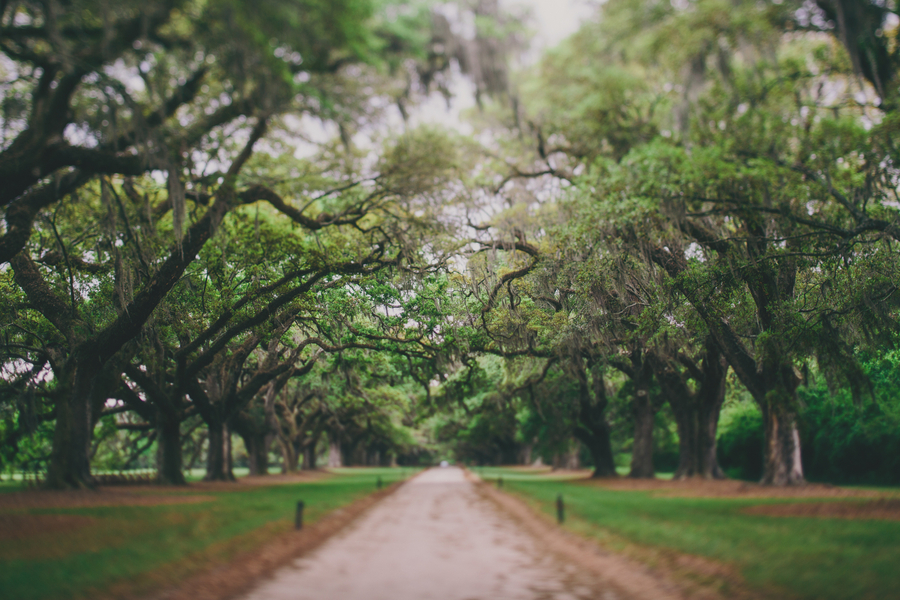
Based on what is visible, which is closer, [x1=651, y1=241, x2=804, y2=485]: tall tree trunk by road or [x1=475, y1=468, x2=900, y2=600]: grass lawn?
[x1=475, y1=468, x2=900, y2=600]: grass lawn

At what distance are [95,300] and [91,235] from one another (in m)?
2.91

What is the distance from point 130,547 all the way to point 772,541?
8473 mm

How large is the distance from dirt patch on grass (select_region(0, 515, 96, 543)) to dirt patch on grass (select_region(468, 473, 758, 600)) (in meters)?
7.32

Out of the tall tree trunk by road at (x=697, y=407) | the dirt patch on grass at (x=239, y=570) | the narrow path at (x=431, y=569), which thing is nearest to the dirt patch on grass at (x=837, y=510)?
the narrow path at (x=431, y=569)

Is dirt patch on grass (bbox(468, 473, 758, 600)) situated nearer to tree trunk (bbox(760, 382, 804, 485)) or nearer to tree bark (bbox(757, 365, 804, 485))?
tree bark (bbox(757, 365, 804, 485))

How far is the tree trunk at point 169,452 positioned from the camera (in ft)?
61.2

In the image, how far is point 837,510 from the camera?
9.45 m

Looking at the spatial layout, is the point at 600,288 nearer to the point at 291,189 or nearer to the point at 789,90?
the point at 789,90

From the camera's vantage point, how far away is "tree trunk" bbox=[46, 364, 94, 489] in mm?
13523

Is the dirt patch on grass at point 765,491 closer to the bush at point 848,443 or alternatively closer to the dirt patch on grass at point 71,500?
the bush at point 848,443

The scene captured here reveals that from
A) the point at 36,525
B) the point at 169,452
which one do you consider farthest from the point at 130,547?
the point at 169,452

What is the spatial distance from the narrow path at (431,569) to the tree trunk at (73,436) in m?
9.26

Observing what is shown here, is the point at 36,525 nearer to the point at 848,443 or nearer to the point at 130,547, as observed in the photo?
the point at 130,547

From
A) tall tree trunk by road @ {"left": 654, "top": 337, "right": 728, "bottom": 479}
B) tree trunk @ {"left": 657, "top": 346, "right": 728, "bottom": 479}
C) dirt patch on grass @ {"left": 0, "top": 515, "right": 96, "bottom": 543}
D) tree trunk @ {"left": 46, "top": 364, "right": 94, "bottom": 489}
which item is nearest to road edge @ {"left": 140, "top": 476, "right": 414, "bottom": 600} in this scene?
dirt patch on grass @ {"left": 0, "top": 515, "right": 96, "bottom": 543}
